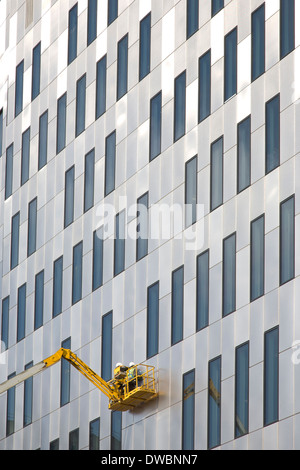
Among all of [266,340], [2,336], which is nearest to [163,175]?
[266,340]

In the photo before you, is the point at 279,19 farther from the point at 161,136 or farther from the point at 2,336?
the point at 2,336

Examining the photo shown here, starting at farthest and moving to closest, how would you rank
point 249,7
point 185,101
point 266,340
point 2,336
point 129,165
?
point 2,336 < point 129,165 < point 185,101 < point 249,7 < point 266,340

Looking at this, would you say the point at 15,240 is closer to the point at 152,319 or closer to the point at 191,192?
the point at 152,319

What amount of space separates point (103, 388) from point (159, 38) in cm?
1724

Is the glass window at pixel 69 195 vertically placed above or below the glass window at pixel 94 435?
above

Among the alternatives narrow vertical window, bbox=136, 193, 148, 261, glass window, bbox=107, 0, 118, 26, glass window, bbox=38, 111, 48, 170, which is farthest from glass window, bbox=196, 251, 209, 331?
glass window, bbox=38, 111, 48, 170

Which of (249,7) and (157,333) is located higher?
(249,7)

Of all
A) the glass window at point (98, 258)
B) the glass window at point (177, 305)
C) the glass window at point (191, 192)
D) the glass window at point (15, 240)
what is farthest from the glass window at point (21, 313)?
the glass window at point (191, 192)

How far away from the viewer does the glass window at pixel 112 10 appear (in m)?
68.3

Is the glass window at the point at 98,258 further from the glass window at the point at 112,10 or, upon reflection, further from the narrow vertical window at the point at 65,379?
the glass window at the point at 112,10

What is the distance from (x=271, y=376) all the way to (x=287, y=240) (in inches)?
212

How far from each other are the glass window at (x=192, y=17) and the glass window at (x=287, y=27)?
23.9 ft

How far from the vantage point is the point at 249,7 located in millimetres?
56125

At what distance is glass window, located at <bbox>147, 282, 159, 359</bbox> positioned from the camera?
5925 cm
